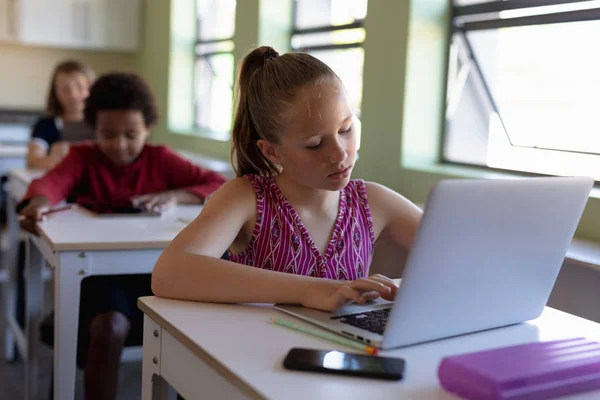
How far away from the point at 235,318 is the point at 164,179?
1.54 metres

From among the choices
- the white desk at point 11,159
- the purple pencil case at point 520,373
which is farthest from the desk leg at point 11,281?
the purple pencil case at point 520,373

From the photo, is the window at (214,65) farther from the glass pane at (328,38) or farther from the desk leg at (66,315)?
the desk leg at (66,315)

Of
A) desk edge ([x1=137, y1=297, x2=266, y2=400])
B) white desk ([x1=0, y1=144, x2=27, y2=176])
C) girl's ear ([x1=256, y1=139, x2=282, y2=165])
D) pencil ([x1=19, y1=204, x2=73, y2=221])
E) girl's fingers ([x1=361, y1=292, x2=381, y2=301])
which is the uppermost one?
girl's ear ([x1=256, y1=139, x2=282, y2=165])

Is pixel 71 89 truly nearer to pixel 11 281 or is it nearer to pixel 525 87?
pixel 11 281

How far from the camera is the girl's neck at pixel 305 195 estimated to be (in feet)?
4.88

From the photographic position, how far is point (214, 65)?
15.2 feet

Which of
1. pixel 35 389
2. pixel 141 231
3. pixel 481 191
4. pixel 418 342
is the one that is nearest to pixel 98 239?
pixel 141 231

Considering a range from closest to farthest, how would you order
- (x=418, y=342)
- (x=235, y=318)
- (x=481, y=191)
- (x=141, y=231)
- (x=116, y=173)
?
(x=481, y=191) < (x=418, y=342) < (x=235, y=318) < (x=141, y=231) < (x=116, y=173)

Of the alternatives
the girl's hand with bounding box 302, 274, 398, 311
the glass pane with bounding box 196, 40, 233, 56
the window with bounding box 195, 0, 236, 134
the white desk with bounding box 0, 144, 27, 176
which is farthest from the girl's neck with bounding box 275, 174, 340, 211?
the white desk with bounding box 0, 144, 27, 176

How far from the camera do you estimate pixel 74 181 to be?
2.49 m

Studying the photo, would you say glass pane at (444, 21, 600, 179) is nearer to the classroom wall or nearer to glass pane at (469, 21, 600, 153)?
glass pane at (469, 21, 600, 153)

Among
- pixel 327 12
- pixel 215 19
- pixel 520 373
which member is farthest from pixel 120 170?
pixel 215 19

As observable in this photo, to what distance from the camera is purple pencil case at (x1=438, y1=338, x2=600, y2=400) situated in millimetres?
825

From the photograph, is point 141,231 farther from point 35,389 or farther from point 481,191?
point 481,191
